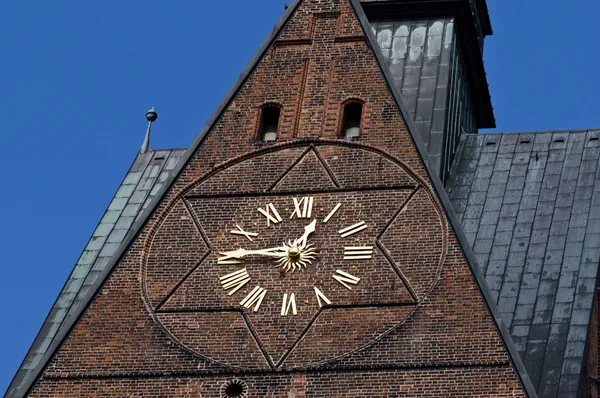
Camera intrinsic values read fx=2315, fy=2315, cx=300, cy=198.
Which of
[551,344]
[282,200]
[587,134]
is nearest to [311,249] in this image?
[282,200]

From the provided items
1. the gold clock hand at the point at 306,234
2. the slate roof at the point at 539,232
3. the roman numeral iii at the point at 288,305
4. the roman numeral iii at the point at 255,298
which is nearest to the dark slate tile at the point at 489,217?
the slate roof at the point at 539,232

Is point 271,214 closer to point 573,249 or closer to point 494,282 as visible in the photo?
point 494,282

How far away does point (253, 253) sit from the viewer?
3050 cm

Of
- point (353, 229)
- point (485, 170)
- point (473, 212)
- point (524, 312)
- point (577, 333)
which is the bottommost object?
point (577, 333)

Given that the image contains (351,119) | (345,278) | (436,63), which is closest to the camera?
(345,278)

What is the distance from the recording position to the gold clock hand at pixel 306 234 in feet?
99.9

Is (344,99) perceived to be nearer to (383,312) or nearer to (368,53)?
(368,53)

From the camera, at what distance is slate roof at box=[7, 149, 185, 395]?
1264 inches

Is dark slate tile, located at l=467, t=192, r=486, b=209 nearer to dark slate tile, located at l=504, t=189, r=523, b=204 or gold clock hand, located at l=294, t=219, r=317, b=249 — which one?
dark slate tile, located at l=504, t=189, r=523, b=204

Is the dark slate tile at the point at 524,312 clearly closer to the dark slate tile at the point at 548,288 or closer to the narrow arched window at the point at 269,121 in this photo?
the dark slate tile at the point at 548,288

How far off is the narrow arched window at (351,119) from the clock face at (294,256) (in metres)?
0.41

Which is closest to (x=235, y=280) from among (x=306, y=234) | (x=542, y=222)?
(x=306, y=234)

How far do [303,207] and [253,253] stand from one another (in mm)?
983

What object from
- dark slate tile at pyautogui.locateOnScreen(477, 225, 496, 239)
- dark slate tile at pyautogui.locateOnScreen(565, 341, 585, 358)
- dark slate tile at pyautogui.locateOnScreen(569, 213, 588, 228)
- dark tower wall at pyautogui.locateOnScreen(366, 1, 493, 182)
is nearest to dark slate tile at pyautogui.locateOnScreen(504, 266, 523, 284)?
dark slate tile at pyautogui.locateOnScreen(477, 225, 496, 239)
